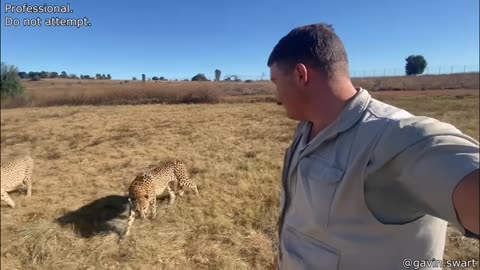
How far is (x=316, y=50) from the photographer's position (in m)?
1.17

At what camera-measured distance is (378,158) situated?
36.8 inches

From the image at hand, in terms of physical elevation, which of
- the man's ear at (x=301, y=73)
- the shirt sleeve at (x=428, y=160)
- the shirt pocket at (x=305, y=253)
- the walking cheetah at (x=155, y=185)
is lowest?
the walking cheetah at (x=155, y=185)

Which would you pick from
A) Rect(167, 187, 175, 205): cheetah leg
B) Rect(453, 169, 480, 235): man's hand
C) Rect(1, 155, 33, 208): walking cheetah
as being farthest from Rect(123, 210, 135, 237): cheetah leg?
Rect(453, 169, 480, 235): man's hand

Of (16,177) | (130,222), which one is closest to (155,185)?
(130,222)

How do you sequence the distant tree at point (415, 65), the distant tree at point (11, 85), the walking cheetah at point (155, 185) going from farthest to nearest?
the distant tree at point (415, 65), the walking cheetah at point (155, 185), the distant tree at point (11, 85)

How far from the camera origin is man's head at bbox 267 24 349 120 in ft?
3.85

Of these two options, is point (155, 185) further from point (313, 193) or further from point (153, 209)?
point (313, 193)

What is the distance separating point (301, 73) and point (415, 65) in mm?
52641

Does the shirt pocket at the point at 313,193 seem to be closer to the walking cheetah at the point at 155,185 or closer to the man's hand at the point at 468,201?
the man's hand at the point at 468,201

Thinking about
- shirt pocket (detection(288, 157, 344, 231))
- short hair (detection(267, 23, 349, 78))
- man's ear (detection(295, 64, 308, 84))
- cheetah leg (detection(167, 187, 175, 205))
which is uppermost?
short hair (detection(267, 23, 349, 78))

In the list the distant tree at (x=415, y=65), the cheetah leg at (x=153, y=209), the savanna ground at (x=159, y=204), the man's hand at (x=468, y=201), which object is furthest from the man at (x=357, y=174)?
the distant tree at (x=415, y=65)

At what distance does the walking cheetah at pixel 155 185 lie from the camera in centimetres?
500

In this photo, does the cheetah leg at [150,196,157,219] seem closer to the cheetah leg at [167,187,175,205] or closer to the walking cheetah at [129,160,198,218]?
the walking cheetah at [129,160,198,218]

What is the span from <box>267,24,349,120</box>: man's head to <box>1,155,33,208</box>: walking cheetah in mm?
4824
